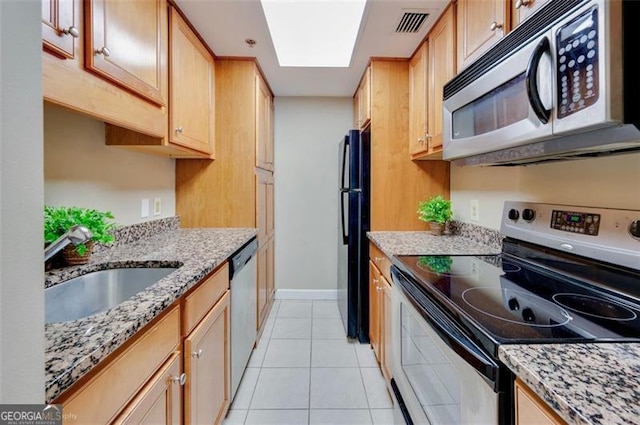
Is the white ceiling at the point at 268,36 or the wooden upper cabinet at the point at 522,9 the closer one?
the wooden upper cabinet at the point at 522,9

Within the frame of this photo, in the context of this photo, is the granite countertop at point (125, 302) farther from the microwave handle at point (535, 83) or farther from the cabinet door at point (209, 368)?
the microwave handle at point (535, 83)

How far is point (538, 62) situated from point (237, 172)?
1979 mm

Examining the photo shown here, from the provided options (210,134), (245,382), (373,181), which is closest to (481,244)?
(373,181)

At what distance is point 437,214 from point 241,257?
131 cm

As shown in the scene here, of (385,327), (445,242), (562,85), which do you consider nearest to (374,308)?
(385,327)

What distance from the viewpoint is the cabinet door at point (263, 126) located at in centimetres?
256

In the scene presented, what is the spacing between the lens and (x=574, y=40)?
78 centimetres

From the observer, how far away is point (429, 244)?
184 cm

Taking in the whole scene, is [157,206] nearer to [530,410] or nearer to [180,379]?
[180,379]

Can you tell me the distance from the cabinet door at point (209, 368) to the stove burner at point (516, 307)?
972 mm

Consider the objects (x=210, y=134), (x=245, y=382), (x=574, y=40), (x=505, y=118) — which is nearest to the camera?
(x=574, y=40)

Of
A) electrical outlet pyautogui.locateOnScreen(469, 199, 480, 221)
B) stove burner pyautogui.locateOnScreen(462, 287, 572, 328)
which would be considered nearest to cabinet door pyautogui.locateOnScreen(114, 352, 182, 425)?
stove burner pyautogui.locateOnScreen(462, 287, 572, 328)

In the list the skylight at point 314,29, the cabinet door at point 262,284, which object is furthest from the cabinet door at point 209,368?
the skylight at point 314,29

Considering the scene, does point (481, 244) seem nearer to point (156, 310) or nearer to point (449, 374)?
point (449, 374)
